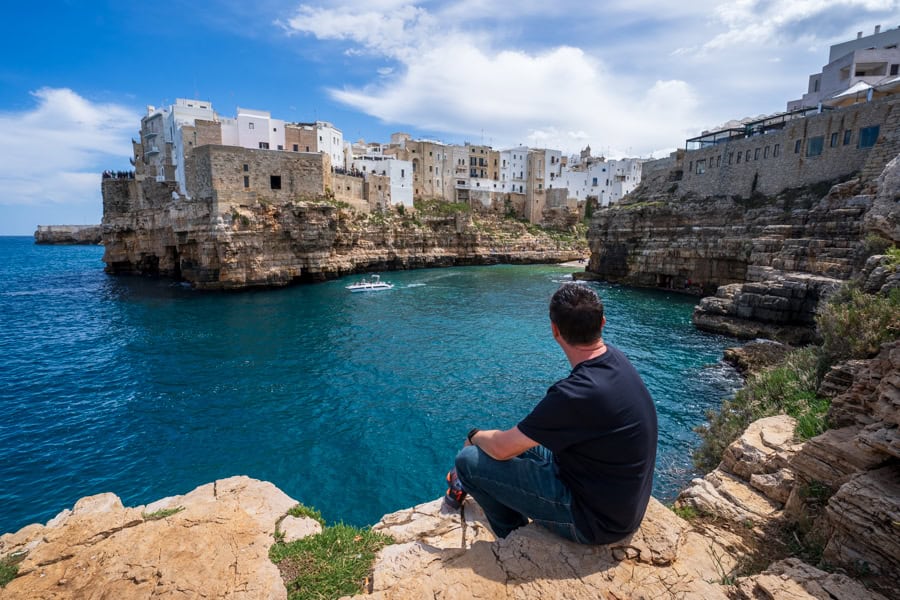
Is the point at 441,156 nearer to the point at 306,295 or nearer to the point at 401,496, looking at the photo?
the point at 306,295

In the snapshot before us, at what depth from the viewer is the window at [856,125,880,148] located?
2605cm

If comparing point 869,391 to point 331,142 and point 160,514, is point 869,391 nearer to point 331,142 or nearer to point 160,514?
point 160,514

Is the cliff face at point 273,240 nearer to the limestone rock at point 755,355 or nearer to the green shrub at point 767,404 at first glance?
the limestone rock at point 755,355

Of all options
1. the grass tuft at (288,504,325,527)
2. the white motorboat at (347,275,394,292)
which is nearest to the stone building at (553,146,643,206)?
the white motorboat at (347,275,394,292)

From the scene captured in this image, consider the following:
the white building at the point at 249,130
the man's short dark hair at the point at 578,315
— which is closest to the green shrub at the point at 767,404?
the man's short dark hair at the point at 578,315

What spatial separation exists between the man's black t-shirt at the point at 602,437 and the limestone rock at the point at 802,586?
3.00 feet

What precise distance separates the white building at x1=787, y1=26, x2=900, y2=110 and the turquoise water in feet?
93.9

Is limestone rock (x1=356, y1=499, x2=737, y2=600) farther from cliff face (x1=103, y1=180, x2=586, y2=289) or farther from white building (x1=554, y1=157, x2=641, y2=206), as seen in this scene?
white building (x1=554, y1=157, x2=641, y2=206)

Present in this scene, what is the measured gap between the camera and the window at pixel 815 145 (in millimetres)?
29100

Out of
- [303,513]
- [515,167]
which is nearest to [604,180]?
[515,167]

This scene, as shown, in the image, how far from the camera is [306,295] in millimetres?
36375

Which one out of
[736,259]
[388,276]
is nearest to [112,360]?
[388,276]

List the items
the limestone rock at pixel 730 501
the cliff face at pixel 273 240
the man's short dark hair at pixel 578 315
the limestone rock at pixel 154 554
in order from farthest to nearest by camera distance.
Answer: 1. the cliff face at pixel 273 240
2. the limestone rock at pixel 730 501
3. the limestone rock at pixel 154 554
4. the man's short dark hair at pixel 578 315

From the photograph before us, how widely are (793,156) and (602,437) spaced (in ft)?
129
